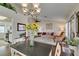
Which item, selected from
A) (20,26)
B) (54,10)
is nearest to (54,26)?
(54,10)

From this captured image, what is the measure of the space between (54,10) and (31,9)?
0.42 metres

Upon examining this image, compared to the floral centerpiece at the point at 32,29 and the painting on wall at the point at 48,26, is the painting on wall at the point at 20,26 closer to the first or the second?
the floral centerpiece at the point at 32,29

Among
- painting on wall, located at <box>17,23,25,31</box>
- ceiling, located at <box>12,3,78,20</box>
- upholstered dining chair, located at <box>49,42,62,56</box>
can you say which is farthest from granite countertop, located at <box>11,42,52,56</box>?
ceiling, located at <box>12,3,78,20</box>

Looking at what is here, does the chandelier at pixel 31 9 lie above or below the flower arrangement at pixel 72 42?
above

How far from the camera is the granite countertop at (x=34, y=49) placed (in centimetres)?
218

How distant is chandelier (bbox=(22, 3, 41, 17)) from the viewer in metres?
2.17

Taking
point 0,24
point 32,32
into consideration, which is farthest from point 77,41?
point 0,24

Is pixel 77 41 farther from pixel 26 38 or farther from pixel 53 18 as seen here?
pixel 26 38

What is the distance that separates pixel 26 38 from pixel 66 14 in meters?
0.86

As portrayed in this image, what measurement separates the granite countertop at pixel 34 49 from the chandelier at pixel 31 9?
58 centimetres

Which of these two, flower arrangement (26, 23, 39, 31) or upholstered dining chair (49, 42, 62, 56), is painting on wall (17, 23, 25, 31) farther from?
upholstered dining chair (49, 42, 62, 56)

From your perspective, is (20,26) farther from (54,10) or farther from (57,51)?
(57,51)

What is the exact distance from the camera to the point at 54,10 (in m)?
2.20

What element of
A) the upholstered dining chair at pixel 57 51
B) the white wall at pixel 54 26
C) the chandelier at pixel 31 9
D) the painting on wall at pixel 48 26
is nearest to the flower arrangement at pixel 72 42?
the upholstered dining chair at pixel 57 51
